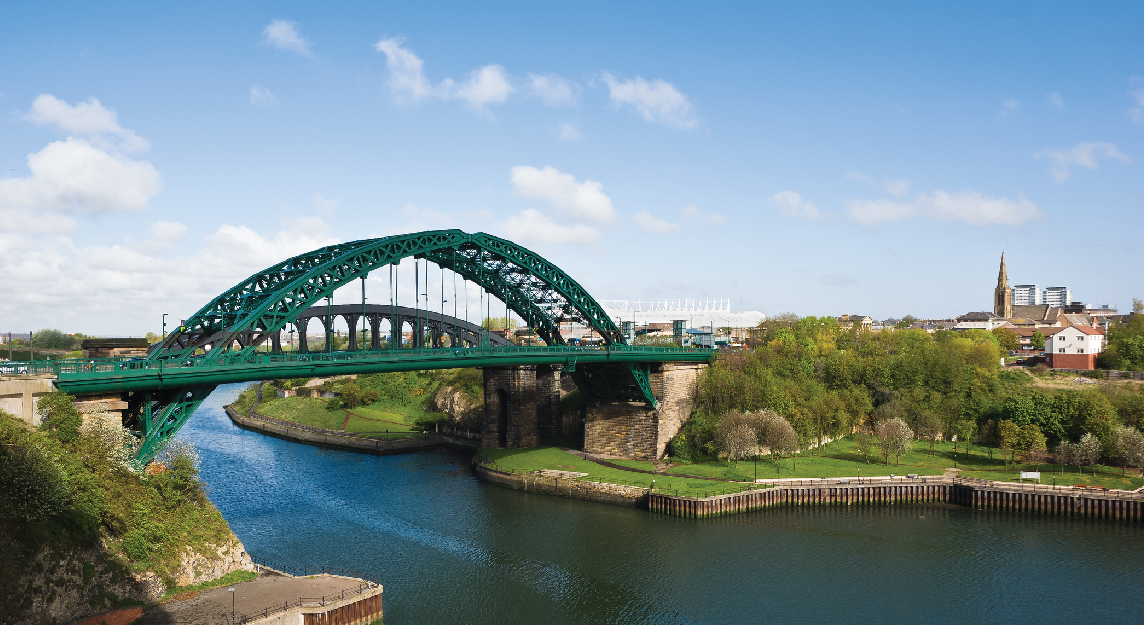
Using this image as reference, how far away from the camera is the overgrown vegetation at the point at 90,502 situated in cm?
2405

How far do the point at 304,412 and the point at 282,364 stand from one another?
179ft

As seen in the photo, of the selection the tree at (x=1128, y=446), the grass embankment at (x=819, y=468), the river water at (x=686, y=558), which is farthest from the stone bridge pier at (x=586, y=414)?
the tree at (x=1128, y=446)

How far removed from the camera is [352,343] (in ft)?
186

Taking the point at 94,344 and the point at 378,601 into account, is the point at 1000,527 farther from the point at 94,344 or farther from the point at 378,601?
the point at 94,344

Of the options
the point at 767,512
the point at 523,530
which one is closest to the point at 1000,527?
the point at 767,512

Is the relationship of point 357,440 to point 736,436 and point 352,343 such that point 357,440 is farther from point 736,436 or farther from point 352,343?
point 736,436

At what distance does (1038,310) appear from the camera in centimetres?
15388

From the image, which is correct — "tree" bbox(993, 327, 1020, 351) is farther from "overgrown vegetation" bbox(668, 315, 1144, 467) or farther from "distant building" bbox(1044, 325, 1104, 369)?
"overgrown vegetation" bbox(668, 315, 1144, 467)

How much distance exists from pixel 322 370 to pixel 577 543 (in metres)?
16.9

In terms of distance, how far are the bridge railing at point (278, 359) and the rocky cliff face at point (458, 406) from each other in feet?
64.6

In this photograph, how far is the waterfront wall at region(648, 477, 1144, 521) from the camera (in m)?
45.0

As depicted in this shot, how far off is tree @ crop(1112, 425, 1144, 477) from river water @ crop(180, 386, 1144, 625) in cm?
819

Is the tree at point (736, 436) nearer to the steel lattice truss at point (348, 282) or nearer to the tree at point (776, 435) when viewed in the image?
the tree at point (776, 435)

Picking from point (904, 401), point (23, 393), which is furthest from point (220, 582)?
point (904, 401)
